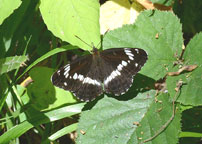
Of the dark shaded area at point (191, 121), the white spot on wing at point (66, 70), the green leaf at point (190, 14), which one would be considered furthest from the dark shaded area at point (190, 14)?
the white spot on wing at point (66, 70)

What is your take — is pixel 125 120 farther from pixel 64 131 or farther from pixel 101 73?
pixel 64 131

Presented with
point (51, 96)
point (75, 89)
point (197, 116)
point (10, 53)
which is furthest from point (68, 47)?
point (197, 116)

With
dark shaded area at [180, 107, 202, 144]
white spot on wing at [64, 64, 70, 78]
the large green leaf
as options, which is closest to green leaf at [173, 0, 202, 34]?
dark shaded area at [180, 107, 202, 144]

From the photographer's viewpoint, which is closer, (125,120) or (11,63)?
(125,120)

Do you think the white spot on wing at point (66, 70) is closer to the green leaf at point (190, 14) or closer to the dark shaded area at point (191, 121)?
the dark shaded area at point (191, 121)

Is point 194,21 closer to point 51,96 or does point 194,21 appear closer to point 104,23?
point 104,23

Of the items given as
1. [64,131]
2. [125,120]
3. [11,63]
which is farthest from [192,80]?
[11,63]

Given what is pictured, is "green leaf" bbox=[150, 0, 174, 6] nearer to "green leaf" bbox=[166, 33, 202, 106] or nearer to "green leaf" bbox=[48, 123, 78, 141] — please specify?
"green leaf" bbox=[166, 33, 202, 106]
